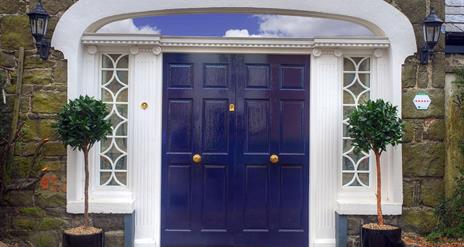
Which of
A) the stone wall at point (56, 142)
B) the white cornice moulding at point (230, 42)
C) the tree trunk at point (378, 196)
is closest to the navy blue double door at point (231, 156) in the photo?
the white cornice moulding at point (230, 42)

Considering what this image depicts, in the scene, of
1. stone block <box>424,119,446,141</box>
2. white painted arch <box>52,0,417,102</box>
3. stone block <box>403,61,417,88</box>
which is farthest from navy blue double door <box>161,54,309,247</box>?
stone block <box>424,119,446,141</box>

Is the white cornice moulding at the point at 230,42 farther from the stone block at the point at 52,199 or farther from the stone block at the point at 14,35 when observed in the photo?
the stone block at the point at 52,199

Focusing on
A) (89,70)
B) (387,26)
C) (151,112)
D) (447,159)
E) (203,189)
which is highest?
(387,26)

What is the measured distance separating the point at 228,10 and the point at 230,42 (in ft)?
1.32

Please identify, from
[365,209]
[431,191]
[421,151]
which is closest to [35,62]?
[365,209]

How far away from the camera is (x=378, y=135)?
488 cm

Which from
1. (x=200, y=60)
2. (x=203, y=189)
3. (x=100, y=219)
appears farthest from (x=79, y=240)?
(x=200, y=60)

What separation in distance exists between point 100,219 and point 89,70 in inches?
70.4

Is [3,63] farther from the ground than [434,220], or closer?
farther from the ground

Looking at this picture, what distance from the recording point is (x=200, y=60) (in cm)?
562

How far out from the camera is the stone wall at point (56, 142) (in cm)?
538

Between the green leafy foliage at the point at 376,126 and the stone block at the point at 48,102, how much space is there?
3.39 meters

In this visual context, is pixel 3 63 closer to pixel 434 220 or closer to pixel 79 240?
pixel 79 240

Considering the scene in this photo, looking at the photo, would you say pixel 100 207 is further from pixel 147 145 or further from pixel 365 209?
pixel 365 209
